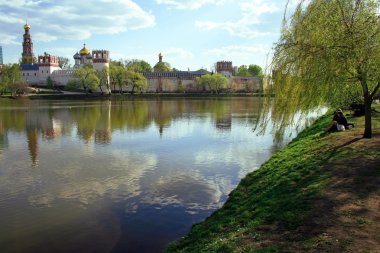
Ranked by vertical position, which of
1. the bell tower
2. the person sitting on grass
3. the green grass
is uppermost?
the bell tower

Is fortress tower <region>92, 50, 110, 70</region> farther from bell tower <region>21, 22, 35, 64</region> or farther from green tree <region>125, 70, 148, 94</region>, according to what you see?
bell tower <region>21, 22, 35, 64</region>

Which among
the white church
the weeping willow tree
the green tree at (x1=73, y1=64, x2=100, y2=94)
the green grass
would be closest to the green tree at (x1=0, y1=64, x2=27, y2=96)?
the green tree at (x1=73, y1=64, x2=100, y2=94)

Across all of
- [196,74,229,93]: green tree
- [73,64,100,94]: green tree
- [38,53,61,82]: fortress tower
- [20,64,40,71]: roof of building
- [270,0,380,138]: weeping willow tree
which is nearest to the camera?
[270,0,380,138]: weeping willow tree

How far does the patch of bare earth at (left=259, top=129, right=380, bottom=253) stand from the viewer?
6.80m

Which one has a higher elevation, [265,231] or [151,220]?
[265,231]

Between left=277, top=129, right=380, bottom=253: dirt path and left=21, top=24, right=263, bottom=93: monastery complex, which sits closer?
left=277, top=129, right=380, bottom=253: dirt path

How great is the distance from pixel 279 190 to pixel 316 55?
16.8 ft

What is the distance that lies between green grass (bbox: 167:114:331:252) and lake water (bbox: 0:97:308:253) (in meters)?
1.01

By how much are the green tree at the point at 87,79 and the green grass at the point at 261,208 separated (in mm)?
97098

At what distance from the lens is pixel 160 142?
81.6 feet

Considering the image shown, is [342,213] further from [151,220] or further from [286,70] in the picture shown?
[286,70]

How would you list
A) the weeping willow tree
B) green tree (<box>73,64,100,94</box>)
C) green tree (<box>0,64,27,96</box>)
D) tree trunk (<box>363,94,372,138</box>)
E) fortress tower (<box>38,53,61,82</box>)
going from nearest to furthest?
the weeping willow tree < tree trunk (<box>363,94,372,138</box>) < green tree (<box>0,64,27,96</box>) < green tree (<box>73,64,100,94</box>) < fortress tower (<box>38,53,61,82</box>)

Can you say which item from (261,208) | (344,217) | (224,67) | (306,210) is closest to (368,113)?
(261,208)

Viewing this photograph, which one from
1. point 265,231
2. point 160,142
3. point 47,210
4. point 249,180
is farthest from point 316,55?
point 160,142
